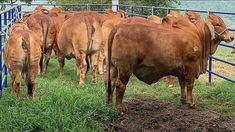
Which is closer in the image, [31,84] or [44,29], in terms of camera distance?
[31,84]

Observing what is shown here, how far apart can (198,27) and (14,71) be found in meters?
3.23

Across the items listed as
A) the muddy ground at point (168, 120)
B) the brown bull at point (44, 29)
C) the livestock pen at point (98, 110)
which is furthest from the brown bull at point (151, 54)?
the brown bull at point (44, 29)

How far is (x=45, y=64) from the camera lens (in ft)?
37.5

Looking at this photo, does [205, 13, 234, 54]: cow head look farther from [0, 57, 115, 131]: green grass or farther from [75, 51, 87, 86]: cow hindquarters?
→ [75, 51, 87, 86]: cow hindquarters

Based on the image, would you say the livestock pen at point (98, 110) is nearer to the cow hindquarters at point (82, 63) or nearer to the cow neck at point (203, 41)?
the cow neck at point (203, 41)

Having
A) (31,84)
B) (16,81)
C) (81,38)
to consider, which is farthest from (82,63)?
(16,81)

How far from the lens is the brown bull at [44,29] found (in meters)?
10.5

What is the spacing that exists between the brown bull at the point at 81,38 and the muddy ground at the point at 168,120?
2551mm

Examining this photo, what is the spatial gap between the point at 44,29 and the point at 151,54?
466 cm

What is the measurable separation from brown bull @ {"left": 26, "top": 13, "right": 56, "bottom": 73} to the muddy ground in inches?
152

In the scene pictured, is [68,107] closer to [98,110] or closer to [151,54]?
[98,110]

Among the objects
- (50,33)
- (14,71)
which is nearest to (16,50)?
(14,71)

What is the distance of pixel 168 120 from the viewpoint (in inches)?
254

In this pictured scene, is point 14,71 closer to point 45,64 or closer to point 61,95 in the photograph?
point 61,95
